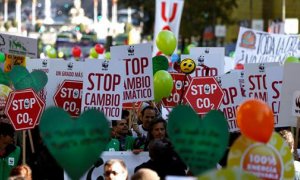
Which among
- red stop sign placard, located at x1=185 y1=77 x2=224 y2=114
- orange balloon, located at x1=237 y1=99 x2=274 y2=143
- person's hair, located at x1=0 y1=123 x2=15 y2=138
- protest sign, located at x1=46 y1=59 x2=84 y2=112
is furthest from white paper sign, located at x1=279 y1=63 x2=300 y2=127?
orange balloon, located at x1=237 y1=99 x2=274 y2=143

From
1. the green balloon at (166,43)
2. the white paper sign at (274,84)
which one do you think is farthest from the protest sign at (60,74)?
the green balloon at (166,43)

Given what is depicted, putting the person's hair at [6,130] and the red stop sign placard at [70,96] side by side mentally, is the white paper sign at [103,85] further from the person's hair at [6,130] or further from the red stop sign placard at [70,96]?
the person's hair at [6,130]

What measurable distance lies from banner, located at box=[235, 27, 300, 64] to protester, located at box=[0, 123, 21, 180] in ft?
34.9

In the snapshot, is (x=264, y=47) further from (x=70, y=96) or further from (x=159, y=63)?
(x=70, y=96)

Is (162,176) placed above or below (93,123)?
below

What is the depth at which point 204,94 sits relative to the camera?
40.8ft

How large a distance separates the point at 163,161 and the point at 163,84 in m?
4.04

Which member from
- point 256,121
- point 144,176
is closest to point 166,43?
point 144,176

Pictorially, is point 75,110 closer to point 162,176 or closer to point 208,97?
point 208,97

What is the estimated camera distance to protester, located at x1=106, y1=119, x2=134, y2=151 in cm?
1136

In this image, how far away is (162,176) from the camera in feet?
30.7

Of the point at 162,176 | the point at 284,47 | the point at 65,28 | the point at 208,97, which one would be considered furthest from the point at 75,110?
the point at 65,28

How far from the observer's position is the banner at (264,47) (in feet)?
66.6

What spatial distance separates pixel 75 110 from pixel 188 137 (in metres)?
5.72
